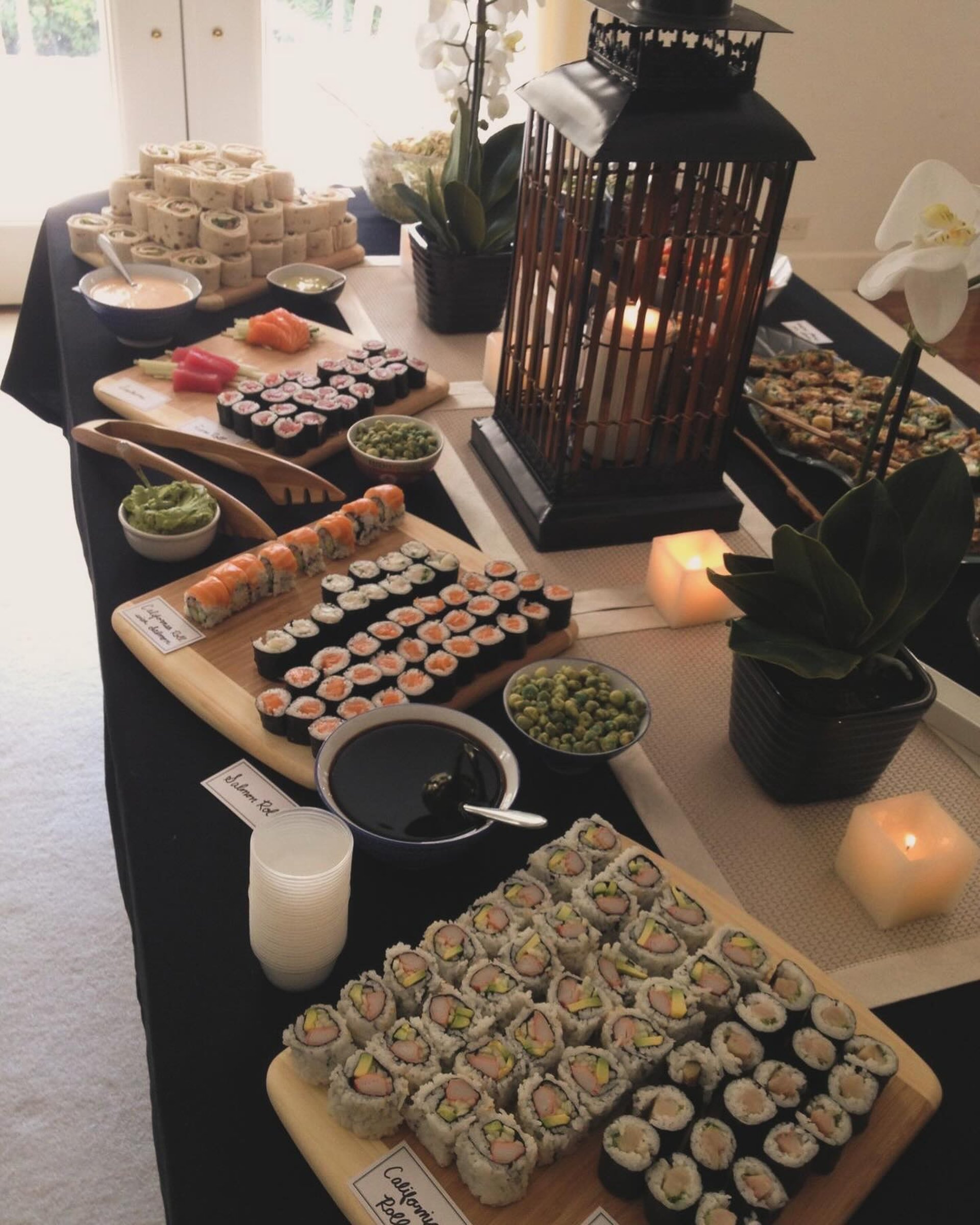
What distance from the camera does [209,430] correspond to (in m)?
1.75

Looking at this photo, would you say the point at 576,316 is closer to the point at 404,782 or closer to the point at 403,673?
the point at 403,673

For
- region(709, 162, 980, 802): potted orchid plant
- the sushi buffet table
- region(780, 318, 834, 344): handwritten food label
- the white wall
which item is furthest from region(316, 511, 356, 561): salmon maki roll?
the white wall

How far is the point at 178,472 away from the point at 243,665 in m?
0.38

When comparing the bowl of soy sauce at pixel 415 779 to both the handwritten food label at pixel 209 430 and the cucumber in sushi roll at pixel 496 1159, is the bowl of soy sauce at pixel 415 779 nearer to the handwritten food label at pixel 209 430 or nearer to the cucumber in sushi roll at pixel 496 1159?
the cucumber in sushi roll at pixel 496 1159

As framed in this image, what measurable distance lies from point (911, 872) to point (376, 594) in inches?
26.7

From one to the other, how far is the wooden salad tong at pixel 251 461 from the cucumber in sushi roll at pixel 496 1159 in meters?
0.97

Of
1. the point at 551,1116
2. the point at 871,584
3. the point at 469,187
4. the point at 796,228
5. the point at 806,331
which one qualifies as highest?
the point at 469,187

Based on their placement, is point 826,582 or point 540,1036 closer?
point 540,1036

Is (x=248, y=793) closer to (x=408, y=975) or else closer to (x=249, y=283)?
(x=408, y=975)

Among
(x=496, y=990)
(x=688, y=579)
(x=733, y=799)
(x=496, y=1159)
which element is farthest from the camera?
(x=688, y=579)

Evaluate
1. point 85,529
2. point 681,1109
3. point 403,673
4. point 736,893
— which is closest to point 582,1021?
point 681,1109

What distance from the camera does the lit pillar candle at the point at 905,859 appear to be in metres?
1.11

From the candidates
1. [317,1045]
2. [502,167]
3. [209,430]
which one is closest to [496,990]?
[317,1045]

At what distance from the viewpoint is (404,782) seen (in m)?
1.12
